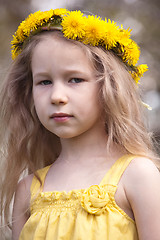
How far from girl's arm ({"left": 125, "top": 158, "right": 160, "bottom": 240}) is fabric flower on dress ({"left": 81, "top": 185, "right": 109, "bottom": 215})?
93 millimetres

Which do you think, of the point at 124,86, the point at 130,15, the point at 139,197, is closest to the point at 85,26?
the point at 124,86

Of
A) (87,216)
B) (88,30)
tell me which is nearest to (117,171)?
(87,216)

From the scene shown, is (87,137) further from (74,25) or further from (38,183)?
(74,25)

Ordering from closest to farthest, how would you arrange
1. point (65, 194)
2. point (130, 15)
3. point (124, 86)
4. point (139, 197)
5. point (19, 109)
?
1. point (139, 197)
2. point (65, 194)
3. point (124, 86)
4. point (19, 109)
5. point (130, 15)

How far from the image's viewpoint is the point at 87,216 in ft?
5.54

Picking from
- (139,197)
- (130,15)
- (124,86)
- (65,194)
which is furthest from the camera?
(130,15)

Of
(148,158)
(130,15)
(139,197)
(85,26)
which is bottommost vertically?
(139,197)

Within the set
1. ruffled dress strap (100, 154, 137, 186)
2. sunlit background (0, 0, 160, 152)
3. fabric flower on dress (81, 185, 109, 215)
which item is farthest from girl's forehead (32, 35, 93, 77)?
sunlit background (0, 0, 160, 152)

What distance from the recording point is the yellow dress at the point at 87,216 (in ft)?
Answer: 5.43

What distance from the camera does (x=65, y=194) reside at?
1761mm

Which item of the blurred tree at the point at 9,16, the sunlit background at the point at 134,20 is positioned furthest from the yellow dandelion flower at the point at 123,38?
the blurred tree at the point at 9,16

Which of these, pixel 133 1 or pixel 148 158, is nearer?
pixel 148 158

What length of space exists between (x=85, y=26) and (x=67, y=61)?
0.18 metres

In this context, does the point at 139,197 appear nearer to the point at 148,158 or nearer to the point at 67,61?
the point at 148,158
